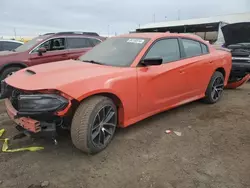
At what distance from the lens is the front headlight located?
290 centimetres

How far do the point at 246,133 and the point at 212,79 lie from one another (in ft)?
5.51

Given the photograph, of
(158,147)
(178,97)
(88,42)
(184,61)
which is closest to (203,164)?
(158,147)

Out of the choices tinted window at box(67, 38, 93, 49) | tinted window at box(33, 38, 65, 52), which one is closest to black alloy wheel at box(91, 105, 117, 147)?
tinted window at box(33, 38, 65, 52)

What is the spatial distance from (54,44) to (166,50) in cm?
444

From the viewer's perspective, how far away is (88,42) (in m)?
8.47

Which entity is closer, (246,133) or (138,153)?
(138,153)

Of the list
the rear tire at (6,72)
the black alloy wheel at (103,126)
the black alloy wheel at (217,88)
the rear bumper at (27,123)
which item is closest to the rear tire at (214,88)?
the black alloy wheel at (217,88)

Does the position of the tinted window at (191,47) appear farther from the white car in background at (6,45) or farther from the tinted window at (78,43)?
the white car in background at (6,45)

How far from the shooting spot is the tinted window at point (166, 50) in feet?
13.5

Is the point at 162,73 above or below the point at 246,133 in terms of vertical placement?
above

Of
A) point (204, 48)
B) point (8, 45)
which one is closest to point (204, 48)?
point (204, 48)

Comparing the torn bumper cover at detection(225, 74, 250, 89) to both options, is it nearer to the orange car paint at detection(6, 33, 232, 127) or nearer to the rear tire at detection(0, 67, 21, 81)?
the orange car paint at detection(6, 33, 232, 127)

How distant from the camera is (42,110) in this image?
9.52 ft

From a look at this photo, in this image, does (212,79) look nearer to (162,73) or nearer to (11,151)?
(162,73)
